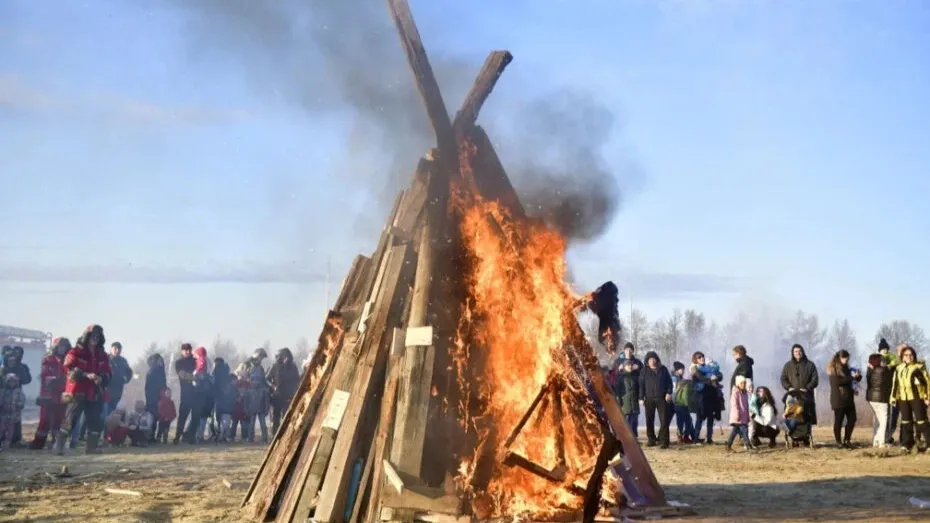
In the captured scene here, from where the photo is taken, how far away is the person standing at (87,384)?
14.6 m

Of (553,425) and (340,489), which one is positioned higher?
(553,425)

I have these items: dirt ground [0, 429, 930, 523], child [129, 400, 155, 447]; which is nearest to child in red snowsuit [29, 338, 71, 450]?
dirt ground [0, 429, 930, 523]

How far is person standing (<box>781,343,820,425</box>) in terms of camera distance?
16625 millimetres

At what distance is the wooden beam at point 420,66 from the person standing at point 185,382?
12.1 m

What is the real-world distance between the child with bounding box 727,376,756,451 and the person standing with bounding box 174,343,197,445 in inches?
490

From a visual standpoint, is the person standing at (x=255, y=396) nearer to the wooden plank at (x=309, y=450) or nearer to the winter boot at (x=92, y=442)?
the winter boot at (x=92, y=442)

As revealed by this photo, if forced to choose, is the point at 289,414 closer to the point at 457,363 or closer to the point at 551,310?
the point at 457,363

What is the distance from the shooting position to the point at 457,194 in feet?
28.6

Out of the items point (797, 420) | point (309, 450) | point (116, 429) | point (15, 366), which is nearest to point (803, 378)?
point (797, 420)

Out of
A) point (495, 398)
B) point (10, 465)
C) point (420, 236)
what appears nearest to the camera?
point (495, 398)

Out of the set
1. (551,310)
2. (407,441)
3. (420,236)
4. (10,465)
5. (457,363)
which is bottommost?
(10,465)

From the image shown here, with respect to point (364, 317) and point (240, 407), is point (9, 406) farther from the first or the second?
point (364, 317)

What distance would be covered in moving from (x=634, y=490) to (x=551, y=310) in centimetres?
207

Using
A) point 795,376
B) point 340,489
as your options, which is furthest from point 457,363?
point 795,376
